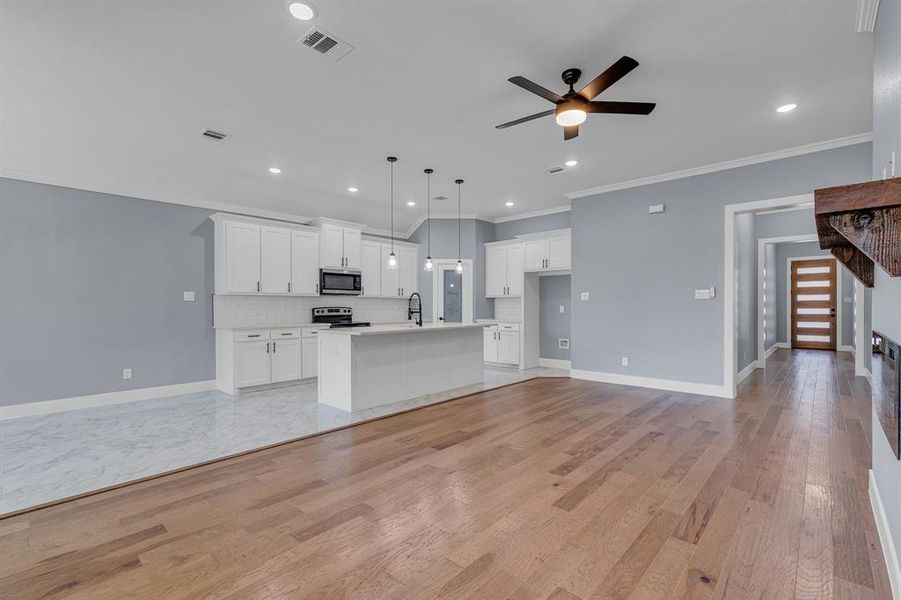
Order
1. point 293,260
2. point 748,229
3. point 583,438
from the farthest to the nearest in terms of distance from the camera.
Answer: point 748,229 < point 293,260 < point 583,438

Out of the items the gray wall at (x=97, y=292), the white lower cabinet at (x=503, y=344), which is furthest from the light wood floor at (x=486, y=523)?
the white lower cabinet at (x=503, y=344)

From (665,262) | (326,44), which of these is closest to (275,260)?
(326,44)

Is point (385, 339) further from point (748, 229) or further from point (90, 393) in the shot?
point (748, 229)

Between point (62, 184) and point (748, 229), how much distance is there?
396 inches

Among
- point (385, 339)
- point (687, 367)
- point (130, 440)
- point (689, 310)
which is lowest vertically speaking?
point (130, 440)

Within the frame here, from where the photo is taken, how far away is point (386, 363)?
186 inches

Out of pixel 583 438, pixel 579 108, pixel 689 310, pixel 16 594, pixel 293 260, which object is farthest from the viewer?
pixel 293 260

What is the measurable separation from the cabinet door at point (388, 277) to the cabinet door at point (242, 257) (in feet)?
7.33

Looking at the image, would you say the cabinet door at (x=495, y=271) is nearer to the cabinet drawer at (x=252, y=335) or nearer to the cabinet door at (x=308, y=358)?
the cabinet door at (x=308, y=358)

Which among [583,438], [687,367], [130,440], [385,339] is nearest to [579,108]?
[583,438]

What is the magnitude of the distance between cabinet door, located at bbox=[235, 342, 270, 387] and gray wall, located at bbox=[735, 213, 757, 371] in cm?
694

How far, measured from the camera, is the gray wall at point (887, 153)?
166 cm

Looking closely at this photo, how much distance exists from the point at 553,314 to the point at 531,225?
1750mm

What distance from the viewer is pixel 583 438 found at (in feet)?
11.4
